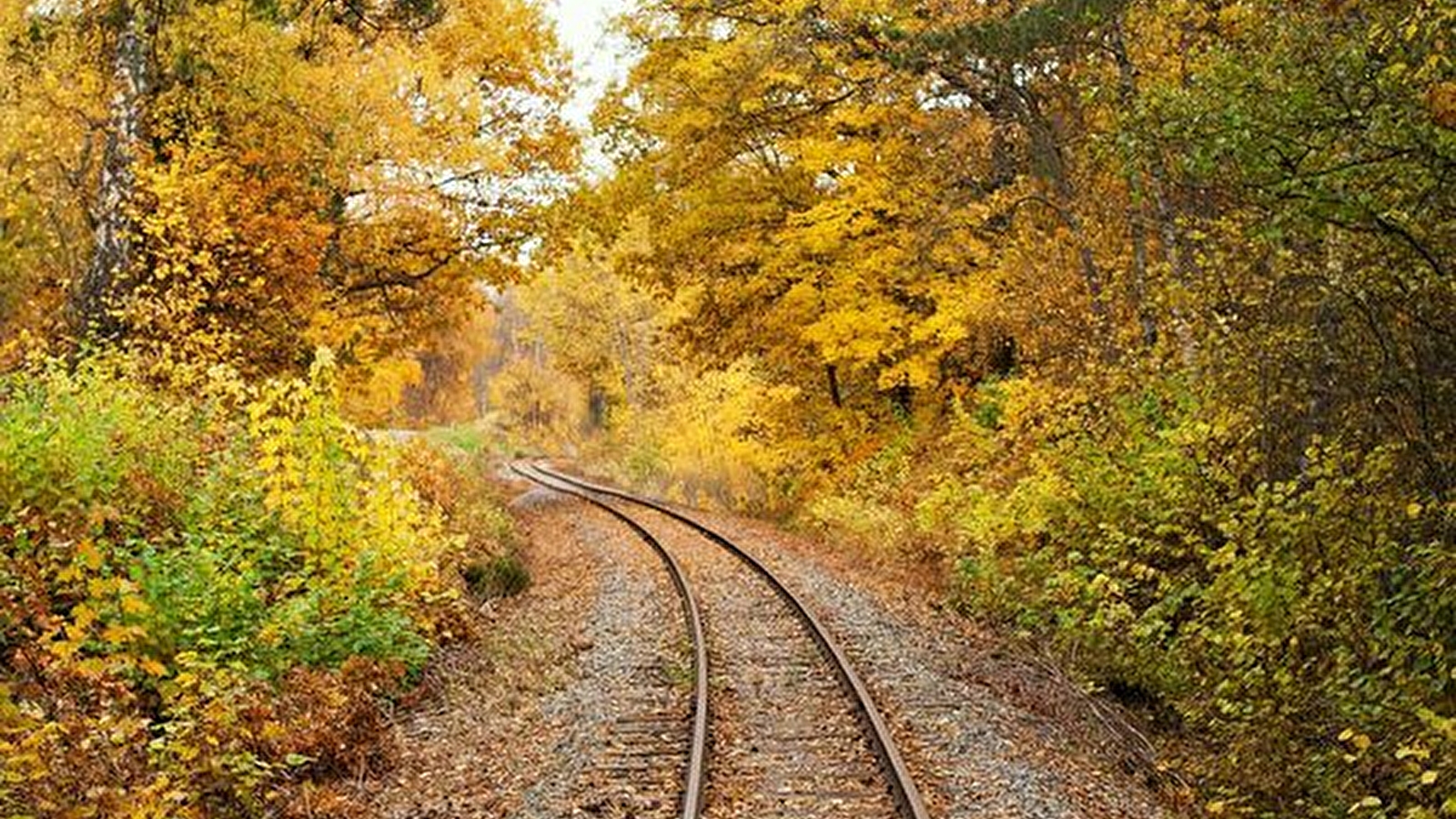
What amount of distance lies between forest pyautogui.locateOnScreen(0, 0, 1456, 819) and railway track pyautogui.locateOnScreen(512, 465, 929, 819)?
2.27 metres

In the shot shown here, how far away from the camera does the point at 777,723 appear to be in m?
9.95

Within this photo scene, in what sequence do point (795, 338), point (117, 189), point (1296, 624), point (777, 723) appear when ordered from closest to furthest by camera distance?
point (1296, 624) < point (777, 723) < point (117, 189) < point (795, 338)

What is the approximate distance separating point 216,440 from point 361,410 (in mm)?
13169

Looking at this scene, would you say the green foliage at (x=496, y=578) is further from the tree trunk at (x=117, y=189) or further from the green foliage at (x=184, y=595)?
the tree trunk at (x=117, y=189)

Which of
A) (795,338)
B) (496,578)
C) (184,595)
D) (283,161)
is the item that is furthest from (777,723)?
(795,338)

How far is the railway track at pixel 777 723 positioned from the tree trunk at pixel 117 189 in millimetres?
7629

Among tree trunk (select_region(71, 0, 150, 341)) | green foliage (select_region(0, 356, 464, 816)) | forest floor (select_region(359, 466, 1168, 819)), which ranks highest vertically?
tree trunk (select_region(71, 0, 150, 341))

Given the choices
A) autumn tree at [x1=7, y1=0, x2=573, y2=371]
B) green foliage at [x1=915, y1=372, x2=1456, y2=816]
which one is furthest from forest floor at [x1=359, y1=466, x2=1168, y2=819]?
autumn tree at [x1=7, y1=0, x2=573, y2=371]

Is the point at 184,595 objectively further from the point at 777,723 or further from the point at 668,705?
the point at 777,723

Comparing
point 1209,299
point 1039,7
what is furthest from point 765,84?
point 1209,299

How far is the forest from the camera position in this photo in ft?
25.8

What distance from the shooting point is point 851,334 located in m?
21.8

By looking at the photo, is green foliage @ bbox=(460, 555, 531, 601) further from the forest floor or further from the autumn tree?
the autumn tree

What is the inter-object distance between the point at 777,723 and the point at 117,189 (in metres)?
9.90
